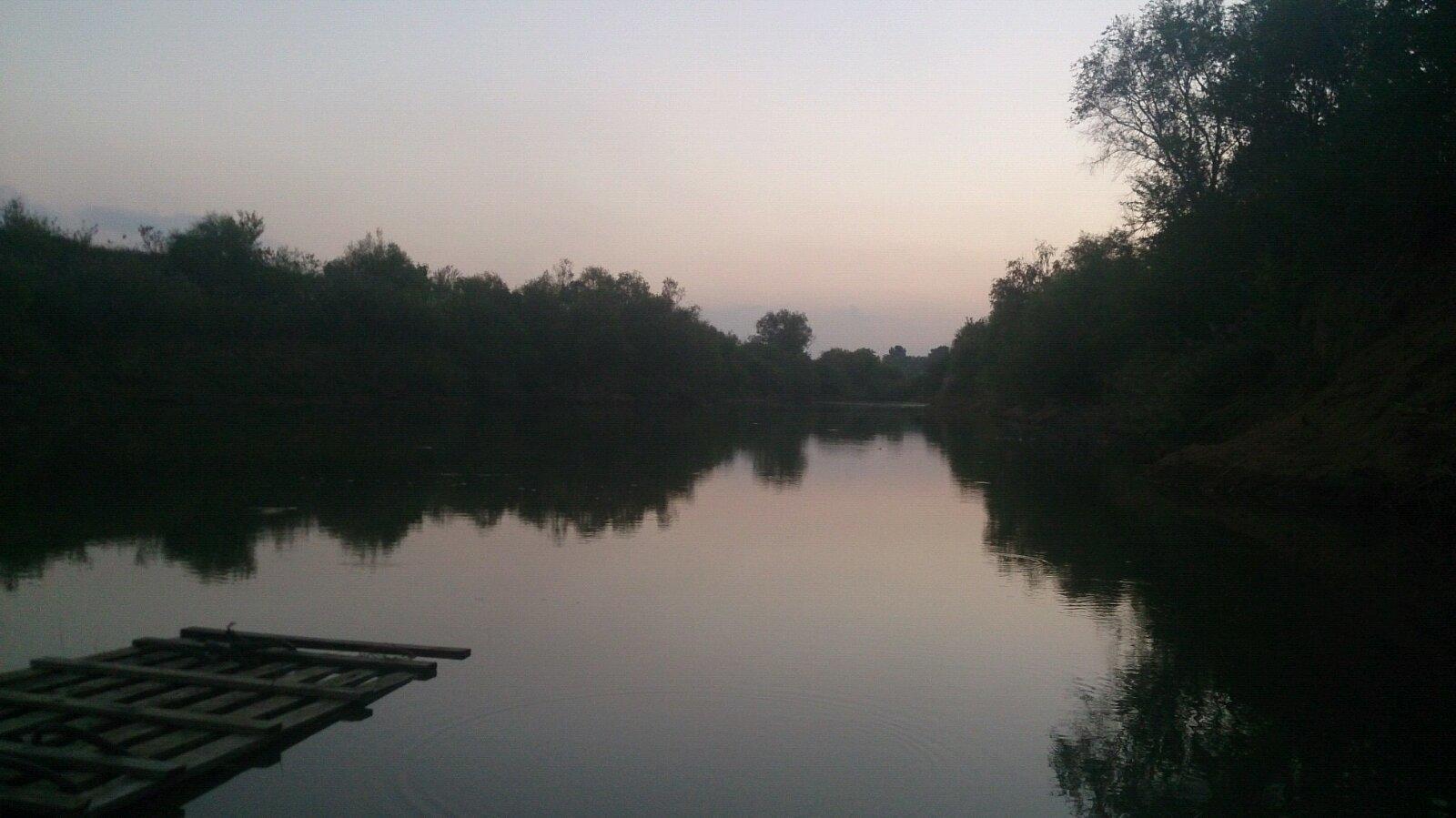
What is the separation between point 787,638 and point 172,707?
193 inches

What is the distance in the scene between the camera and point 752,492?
71.4 ft

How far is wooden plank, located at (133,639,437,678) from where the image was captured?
25.7ft

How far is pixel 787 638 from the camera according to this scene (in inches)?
375

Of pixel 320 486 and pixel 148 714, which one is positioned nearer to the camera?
pixel 148 714

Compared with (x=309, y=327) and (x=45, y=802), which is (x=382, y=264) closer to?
(x=309, y=327)

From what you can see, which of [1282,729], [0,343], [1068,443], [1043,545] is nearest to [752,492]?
[1043,545]

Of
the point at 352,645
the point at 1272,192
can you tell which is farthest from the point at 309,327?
the point at 352,645

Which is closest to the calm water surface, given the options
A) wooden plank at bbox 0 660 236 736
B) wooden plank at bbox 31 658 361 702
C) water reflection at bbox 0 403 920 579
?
water reflection at bbox 0 403 920 579

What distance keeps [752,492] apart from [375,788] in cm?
1608

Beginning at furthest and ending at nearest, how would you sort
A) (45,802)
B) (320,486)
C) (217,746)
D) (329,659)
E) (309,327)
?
(309,327) → (320,486) → (329,659) → (217,746) → (45,802)

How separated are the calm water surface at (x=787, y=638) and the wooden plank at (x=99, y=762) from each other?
0.28 meters

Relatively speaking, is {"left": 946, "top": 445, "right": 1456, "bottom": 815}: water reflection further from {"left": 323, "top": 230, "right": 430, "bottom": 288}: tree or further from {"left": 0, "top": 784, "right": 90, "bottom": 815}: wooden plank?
{"left": 323, "top": 230, "right": 430, "bottom": 288}: tree

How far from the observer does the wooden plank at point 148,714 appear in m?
6.30

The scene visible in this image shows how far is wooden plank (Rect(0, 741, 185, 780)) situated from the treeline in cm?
4882
